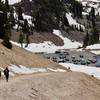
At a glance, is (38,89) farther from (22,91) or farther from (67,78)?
(67,78)

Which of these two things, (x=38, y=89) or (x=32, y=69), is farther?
(x=32, y=69)

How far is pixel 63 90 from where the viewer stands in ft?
143

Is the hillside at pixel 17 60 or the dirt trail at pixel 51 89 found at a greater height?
the dirt trail at pixel 51 89

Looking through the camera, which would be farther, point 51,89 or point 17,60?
point 17,60

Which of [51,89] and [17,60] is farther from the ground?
[51,89]

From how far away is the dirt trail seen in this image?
38.3 m

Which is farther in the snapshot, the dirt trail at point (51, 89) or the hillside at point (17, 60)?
the hillside at point (17, 60)

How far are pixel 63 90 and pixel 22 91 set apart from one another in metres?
6.37

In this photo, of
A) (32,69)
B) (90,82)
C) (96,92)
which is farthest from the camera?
Result: (32,69)

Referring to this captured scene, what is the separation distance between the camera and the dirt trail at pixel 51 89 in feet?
126

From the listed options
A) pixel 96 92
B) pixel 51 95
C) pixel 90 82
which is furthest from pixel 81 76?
pixel 51 95

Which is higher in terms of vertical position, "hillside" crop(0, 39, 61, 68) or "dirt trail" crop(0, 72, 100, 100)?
"dirt trail" crop(0, 72, 100, 100)

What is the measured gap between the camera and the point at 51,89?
42500 mm

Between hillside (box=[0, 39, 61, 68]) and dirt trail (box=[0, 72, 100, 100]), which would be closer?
dirt trail (box=[0, 72, 100, 100])
